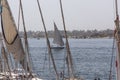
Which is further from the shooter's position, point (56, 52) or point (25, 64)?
point (56, 52)

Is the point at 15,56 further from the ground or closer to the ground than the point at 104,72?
further from the ground

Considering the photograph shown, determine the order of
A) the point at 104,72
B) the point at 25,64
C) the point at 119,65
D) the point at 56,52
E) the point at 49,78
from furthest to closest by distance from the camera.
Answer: the point at 56,52 < the point at 104,72 < the point at 49,78 < the point at 25,64 < the point at 119,65

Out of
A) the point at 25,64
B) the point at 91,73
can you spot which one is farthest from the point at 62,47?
the point at 25,64

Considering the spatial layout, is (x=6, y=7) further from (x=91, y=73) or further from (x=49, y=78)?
(x=91, y=73)

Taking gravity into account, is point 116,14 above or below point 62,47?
above

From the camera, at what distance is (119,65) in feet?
Result: 39.1

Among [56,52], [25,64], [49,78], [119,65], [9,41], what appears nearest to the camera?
[119,65]

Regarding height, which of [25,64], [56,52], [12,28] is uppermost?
[12,28]

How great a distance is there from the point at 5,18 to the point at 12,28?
509 millimetres

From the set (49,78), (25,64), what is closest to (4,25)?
(25,64)

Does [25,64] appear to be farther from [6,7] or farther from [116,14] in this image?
[116,14]

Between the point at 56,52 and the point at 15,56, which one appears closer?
the point at 15,56

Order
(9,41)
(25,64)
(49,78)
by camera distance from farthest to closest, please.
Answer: (49,78) < (25,64) < (9,41)

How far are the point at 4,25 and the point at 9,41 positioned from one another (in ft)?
2.17
